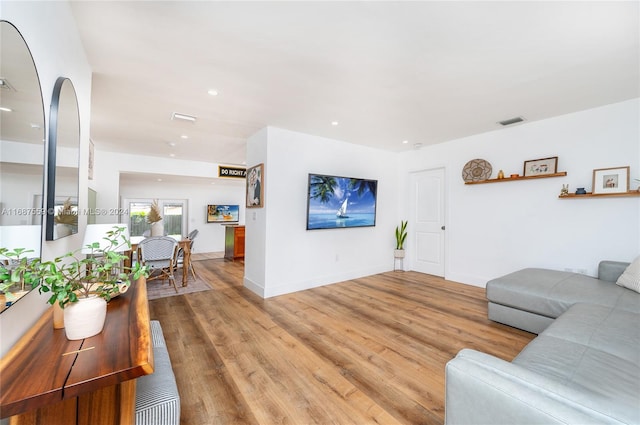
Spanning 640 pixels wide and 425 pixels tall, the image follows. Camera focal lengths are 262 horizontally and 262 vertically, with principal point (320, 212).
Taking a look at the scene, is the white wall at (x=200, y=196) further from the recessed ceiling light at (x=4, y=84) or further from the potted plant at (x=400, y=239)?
the recessed ceiling light at (x=4, y=84)

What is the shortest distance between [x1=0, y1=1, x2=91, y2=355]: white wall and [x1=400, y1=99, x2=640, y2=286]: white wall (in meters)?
4.88

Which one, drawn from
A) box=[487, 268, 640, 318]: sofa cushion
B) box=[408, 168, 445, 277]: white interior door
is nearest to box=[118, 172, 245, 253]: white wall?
box=[408, 168, 445, 277]: white interior door

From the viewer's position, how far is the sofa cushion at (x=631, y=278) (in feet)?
7.83

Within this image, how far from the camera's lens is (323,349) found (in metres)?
2.36

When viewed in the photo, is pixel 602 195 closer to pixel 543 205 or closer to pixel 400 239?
pixel 543 205

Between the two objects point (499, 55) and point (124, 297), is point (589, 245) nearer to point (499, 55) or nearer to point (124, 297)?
point (499, 55)

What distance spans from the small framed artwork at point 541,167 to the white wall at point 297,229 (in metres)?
2.32

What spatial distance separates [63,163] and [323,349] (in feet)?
7.48

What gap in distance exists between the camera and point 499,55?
83.3 inches

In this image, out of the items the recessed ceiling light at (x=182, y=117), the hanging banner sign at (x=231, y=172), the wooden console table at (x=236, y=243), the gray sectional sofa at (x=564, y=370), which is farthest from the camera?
the wooden console table at (x=236, y=243)

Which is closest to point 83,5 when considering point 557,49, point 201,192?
point 557,49

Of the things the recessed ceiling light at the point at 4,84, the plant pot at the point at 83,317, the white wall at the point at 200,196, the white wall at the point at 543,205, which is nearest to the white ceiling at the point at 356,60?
the white wall at the point at 543,205

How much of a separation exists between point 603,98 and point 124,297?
16.0 ft

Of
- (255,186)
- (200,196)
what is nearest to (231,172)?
(200,196)
